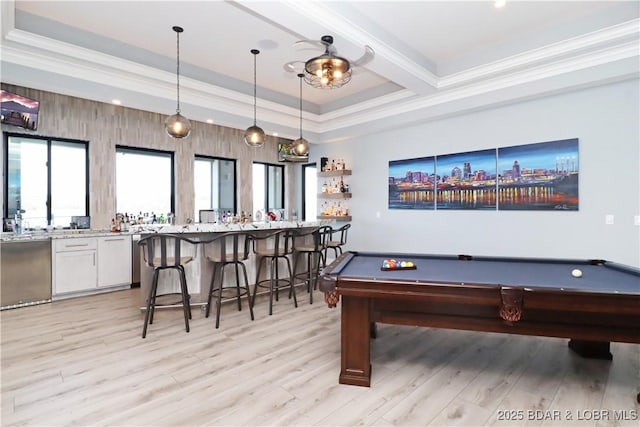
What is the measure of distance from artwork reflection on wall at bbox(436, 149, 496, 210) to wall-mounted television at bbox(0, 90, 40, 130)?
616cm

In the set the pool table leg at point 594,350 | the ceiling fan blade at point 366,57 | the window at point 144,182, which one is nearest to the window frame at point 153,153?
the window at point 144,182

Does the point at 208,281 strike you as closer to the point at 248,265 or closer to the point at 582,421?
the point at 248,265

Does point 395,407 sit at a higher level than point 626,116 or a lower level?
lower

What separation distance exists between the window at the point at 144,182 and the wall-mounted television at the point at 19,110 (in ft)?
3.99

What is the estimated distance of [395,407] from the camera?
2.17m

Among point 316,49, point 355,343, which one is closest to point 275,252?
point 355,343

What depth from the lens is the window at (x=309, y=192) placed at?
8.35 meters

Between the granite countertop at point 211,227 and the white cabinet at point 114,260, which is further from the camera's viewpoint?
the white cabinet at point 114,260

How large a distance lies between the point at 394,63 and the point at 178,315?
4.07 metres

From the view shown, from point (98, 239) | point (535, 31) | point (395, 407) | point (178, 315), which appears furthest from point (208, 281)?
point (535, 31)

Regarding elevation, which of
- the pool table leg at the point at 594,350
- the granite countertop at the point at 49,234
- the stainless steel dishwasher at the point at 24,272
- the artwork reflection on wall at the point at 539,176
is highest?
the artwork reflection on wall at the point at 539,176

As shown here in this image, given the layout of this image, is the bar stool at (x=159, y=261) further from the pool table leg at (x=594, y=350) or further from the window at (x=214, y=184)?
the pool table leg at (x=594, y=350)

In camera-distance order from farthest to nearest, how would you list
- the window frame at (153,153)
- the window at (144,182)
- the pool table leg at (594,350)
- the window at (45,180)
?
the window at (144,182) → the window frame at (153,153) → the window at (45,180) → the pool table leg at (594,350)

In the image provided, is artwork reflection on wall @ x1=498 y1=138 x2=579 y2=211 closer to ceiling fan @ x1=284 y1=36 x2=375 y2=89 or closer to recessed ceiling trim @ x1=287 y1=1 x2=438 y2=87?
recessed ceiling trim @ x1=287 y1=1 x2=438 y2=87
